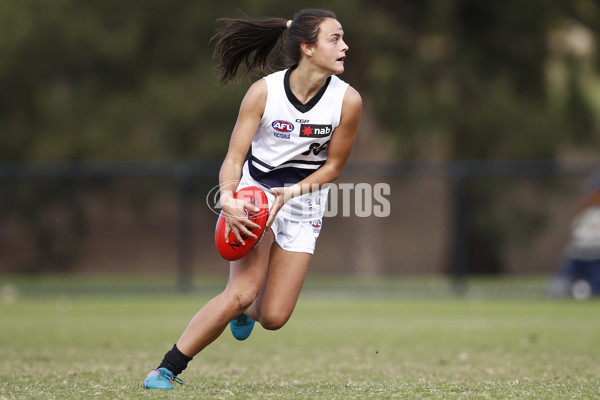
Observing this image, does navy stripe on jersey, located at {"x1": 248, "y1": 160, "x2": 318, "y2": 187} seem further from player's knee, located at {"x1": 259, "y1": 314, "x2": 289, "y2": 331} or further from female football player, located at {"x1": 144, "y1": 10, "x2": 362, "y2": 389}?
player's knee, located at {"x1": 259, "y1": 314, "x2": 289, "y2": 331}

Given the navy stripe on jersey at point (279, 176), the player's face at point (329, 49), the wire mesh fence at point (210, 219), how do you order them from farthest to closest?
1. the wire mesh fence at point (210, 219)
2. the navy stripe on jersey at point (279, 176)
3. the player's face at point (329, 49)

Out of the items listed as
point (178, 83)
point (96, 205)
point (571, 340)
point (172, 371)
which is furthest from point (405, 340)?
point (178, 83)

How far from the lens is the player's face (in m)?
5.27

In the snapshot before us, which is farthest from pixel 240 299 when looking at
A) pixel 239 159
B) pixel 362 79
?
pixel 362 79

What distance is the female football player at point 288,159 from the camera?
5.08 meters

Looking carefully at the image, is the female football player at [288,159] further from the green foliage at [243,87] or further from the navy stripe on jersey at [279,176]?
the green foliage at [243,87]

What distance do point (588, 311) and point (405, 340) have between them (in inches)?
162

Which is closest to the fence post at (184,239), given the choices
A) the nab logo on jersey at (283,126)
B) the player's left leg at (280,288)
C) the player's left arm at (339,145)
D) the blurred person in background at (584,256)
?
the blurred person in background at (584,256)

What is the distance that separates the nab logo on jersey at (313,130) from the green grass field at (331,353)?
1442 millimetres

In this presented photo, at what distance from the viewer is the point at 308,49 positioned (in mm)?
5324

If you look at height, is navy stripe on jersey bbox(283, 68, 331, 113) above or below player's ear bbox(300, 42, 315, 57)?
below

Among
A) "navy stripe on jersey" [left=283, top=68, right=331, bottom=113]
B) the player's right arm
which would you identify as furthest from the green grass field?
"navy stripe on jersey" [left=283, top=68, right=331, bottom=113]

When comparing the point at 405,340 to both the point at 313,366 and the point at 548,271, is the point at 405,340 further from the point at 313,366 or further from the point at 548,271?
the point at 548,271

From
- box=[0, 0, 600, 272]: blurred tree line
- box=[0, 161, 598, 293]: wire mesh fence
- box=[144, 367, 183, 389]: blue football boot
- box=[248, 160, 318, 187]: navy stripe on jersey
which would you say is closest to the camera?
box=[144, 367, 183, 389]: blue football boot
